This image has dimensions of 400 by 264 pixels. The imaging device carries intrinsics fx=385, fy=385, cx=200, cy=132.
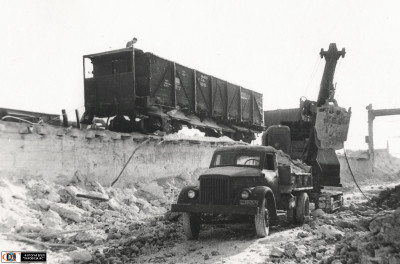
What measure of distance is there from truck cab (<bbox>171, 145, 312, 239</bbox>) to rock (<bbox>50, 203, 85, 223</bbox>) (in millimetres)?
2340

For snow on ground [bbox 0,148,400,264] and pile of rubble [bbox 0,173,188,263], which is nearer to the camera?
snow on ground [bbox 0,148,400,264]

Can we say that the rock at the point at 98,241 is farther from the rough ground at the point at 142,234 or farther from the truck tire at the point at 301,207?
the truck tire at the point at 301,207

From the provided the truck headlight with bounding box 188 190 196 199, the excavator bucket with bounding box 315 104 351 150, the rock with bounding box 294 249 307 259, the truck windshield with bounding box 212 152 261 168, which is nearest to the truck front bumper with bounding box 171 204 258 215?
the truck headlight with bounding box 188 190 196 199

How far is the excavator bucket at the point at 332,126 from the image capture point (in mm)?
11857

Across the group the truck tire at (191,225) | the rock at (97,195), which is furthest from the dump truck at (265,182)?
the rock at (97,195)

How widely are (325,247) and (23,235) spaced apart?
566 centimetres

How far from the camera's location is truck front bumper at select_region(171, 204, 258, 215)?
7.47 meters

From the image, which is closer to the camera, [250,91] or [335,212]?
[335,212]

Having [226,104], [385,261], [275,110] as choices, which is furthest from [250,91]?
[385,261]

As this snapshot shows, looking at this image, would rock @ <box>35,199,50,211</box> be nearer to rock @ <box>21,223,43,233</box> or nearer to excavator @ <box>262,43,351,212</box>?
rock @ <box>21,223,43,233</box>

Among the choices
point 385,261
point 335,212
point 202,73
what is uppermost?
point 202,73

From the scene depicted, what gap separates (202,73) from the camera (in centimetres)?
1827

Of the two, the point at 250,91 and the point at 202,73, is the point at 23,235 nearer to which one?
the point at 202,73

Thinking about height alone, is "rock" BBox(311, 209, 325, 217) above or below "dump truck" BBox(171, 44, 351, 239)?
below
